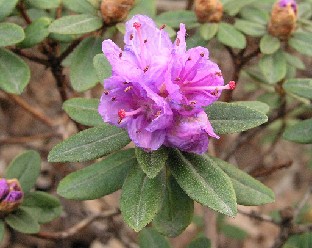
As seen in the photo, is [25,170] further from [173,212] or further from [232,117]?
[232,117]

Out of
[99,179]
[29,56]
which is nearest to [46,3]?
[29,56]

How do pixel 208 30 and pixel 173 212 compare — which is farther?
pixel 208 30

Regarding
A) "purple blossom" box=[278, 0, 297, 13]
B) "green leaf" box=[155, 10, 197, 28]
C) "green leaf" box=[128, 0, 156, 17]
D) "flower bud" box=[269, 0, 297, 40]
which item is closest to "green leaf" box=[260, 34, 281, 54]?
"flower bud" box=[269, 0, 297, 40]

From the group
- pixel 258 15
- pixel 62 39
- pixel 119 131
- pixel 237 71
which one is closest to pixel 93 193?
pixel 119 131

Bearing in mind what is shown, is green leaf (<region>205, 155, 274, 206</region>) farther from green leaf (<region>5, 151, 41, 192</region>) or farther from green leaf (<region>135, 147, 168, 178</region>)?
green leaf (<region>5, 151, 41, 192</region>)

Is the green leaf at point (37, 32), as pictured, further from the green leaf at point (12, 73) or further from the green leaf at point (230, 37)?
the green leaf at point (230, 37)

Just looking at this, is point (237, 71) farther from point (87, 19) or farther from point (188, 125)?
point (188, 125)

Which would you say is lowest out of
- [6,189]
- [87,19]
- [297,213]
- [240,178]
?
[297,213]
